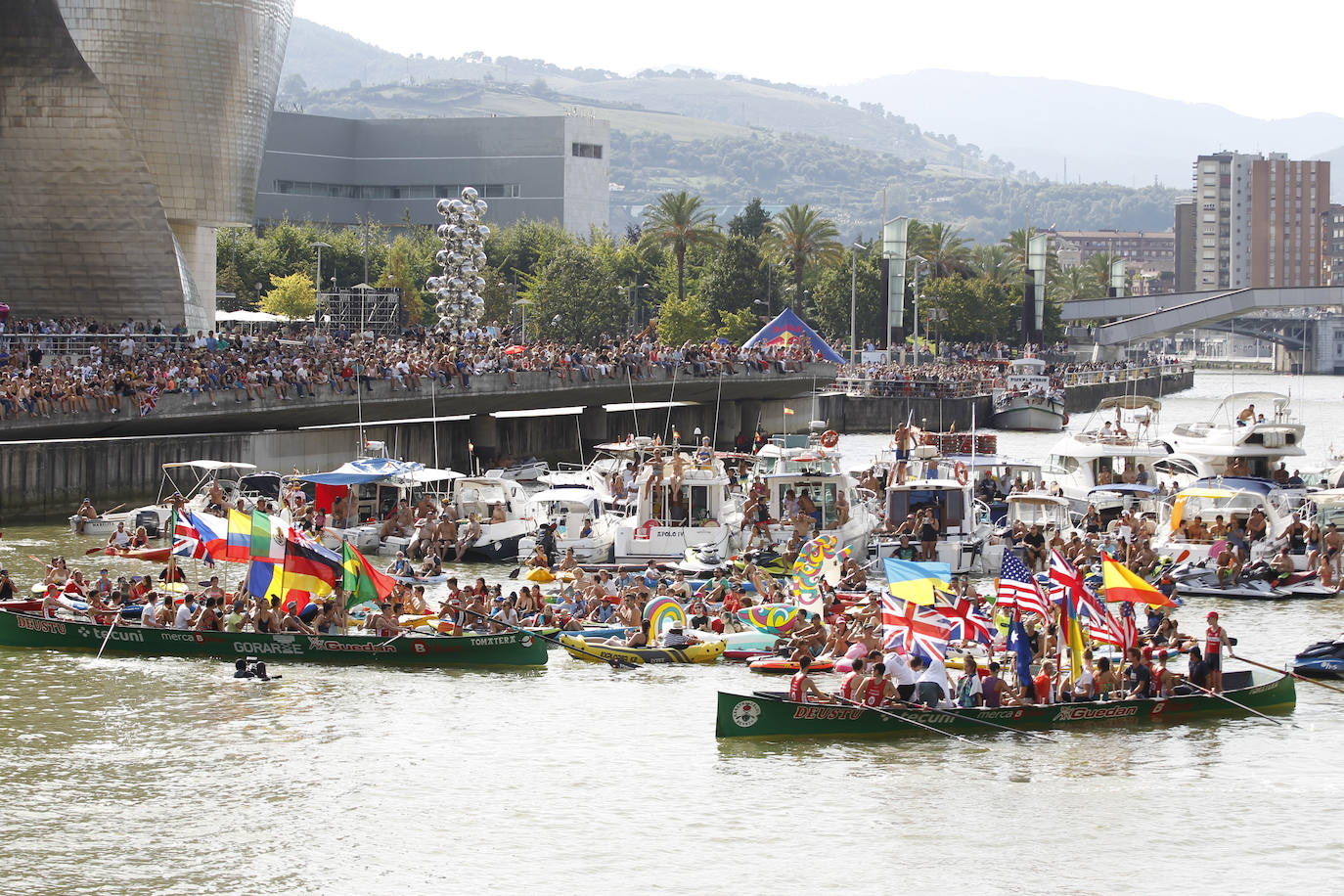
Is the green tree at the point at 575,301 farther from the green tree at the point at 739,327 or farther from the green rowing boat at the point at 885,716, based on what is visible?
the green rowing boat at the point at 885,716

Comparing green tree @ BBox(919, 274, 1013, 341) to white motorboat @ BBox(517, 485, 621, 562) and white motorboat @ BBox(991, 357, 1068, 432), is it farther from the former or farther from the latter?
white motorboat @ BBox(517, 485, 621, 562)

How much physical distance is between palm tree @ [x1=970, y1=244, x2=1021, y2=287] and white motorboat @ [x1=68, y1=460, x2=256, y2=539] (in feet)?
374

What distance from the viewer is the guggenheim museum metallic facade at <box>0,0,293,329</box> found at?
72.3 meters

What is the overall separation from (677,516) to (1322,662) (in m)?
19.2

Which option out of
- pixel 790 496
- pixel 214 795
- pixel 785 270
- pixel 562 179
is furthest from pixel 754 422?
pixel 562 179

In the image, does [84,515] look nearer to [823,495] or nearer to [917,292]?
[823,495]

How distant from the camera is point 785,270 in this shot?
139 meters

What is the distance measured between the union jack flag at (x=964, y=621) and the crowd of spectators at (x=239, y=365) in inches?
1301

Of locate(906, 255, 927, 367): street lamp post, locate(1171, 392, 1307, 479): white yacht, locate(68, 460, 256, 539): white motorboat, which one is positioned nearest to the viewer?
locate(68, 460, 256, 539): white motorboat

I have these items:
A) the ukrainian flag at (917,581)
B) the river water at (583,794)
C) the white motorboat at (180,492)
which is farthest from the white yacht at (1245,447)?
the white motorboat at (180,492)

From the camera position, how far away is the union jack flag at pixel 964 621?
29891 millimetres

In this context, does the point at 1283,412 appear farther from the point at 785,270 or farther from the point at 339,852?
the point at 785,270

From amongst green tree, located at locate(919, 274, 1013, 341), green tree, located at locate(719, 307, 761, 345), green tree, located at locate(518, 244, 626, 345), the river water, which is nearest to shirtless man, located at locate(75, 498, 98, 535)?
the river water

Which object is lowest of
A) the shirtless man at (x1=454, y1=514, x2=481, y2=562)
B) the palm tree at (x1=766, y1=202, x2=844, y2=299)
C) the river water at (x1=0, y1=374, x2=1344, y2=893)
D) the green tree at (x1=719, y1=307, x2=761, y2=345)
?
the river water at (x1=0, y1=374, x2=1344, y2=893)
